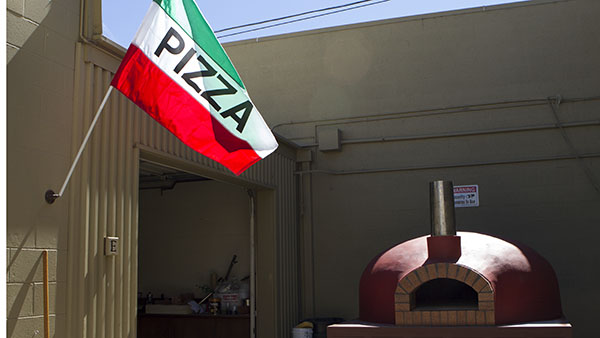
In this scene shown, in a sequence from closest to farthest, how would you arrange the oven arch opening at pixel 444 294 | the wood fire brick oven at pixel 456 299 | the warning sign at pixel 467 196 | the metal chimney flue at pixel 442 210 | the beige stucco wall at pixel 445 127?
the wood fire brick oven at pixel 456 299, the metal chimney flue at pixel 442 210, the oven arch opening at pixel 444 294, the beige stucco wall at pixel 445 127, the warning sign at pixel 467 196

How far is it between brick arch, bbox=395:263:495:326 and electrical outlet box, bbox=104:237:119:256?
2.69 meters

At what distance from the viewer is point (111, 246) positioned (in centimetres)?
490

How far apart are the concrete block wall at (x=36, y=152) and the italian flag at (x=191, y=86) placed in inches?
23.0

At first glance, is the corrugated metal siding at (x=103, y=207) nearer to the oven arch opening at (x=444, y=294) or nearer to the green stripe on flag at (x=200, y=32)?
the green stripe on flag at (x=200, y=32)

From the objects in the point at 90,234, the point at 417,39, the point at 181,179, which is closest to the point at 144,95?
the point at 90,234

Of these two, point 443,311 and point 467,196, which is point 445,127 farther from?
point 443,311

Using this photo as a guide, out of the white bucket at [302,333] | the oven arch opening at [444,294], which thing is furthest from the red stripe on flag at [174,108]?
the white bucket at [302,333]

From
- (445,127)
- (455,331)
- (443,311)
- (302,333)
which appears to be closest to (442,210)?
(443,311)

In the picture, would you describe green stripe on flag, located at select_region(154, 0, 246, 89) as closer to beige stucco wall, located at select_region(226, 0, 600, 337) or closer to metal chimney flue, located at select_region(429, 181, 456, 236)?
metal chimney flue, located at select_region(429, 181, 456, 236)

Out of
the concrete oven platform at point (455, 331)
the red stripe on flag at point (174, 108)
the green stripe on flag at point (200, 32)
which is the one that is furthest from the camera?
the concrete oven platform at point (455, 331)

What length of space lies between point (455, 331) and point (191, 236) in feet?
15.8

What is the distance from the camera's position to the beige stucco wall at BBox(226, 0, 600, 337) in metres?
8.23

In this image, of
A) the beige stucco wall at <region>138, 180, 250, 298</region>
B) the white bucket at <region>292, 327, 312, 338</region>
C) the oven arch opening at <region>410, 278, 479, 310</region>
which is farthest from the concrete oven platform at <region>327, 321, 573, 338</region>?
the beige stucco wall at <region>138, 180, 250, 298</region>

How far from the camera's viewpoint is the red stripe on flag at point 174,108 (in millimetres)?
4254
